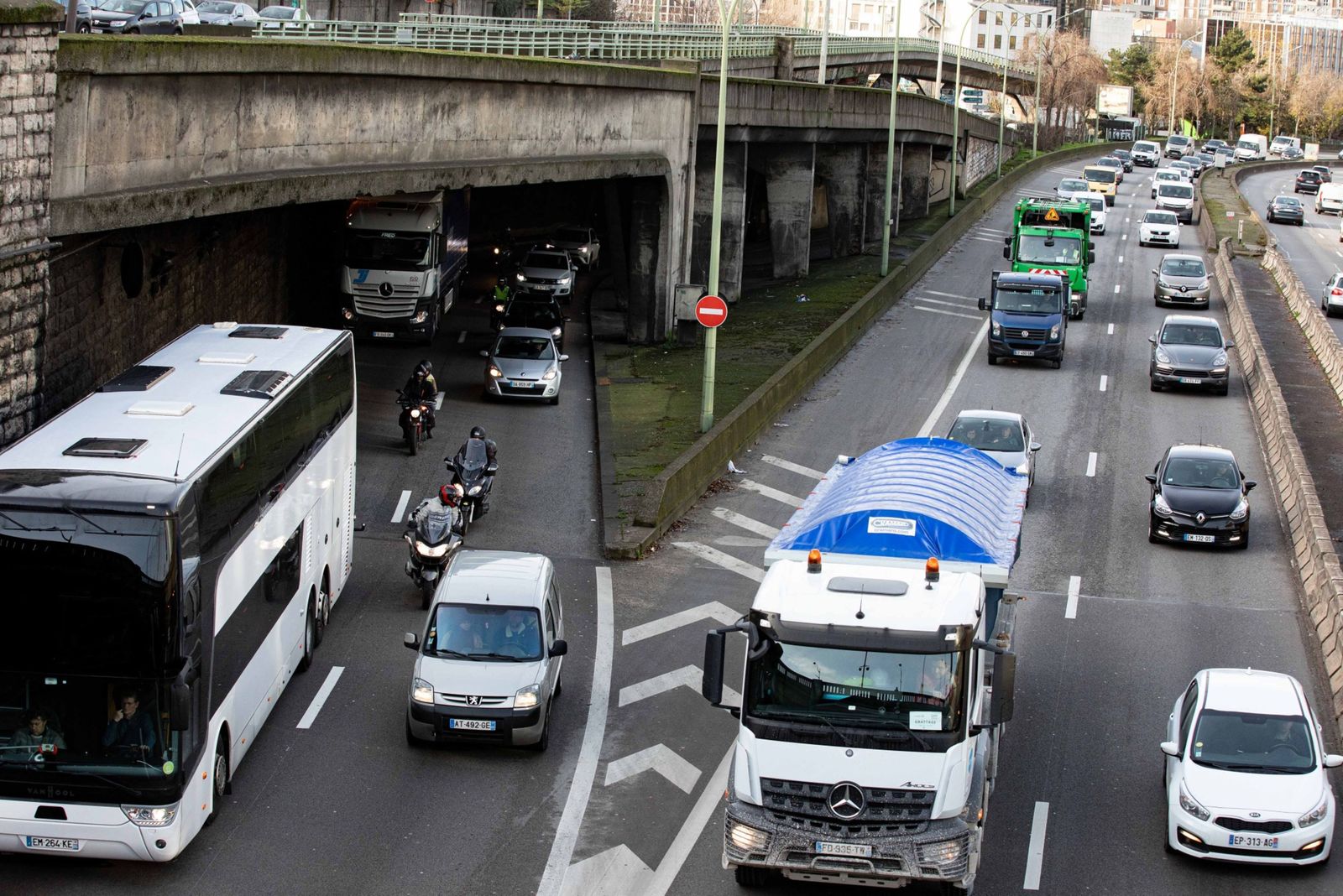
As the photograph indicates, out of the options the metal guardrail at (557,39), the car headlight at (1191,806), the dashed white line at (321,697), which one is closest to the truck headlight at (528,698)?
the dashed white line at (321,697)

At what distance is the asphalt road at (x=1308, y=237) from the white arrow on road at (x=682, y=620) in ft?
110

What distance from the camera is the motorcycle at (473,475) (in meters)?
26.5

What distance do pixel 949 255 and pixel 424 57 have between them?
3865cm

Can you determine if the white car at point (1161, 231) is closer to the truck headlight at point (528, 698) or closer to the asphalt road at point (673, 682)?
the asphalt road at point (673, 682)

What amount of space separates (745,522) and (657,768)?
10.9m

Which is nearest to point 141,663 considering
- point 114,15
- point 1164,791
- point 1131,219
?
point 1164,791

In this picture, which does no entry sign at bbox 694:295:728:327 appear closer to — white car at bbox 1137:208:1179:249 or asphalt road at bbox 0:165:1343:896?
asphalt road at bbox 0:165:1343:896

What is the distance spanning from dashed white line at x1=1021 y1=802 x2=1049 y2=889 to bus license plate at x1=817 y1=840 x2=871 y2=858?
2.44 meters

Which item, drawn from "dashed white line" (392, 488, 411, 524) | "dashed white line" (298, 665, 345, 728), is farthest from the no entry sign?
"dashed white line" (298, 665, 345, 728)

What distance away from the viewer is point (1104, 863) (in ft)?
51.0

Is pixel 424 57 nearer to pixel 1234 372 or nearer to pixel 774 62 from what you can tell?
pixel 1234 372

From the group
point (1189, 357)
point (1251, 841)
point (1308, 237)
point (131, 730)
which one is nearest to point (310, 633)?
point (131, 730)

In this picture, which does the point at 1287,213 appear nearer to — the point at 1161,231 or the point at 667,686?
the point at 1161,231

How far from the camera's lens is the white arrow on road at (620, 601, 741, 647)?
865 inches
